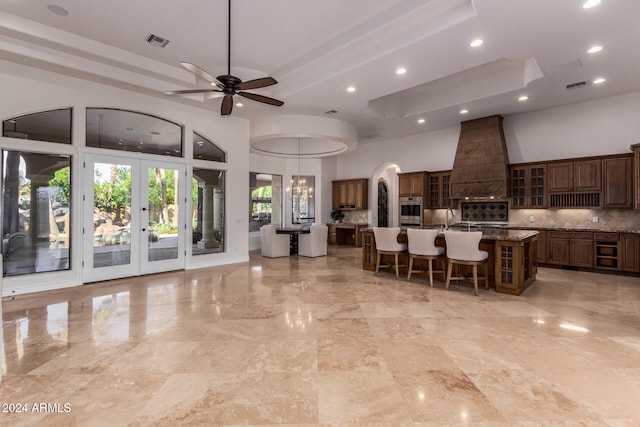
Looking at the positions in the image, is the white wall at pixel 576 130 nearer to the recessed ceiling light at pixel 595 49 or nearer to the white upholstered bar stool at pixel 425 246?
the recessed ceiling light at pixel 595 49

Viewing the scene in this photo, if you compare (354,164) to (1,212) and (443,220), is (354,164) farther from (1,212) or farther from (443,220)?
(1,212)

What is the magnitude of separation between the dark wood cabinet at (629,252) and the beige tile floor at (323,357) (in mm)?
1241

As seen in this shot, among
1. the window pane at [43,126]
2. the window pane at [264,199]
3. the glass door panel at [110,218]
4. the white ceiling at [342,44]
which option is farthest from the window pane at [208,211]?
the window pane at [264,199]

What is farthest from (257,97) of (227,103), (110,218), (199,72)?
(110,218)

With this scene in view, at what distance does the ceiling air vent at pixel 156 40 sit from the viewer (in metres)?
4.57

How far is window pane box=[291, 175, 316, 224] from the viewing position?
432 inches

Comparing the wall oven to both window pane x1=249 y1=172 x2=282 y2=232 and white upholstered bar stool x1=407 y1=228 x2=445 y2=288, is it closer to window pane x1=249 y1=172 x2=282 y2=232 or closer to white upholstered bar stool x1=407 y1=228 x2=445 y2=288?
white upholstered bar stool x1=407 y1=228 x2=445 y2=288

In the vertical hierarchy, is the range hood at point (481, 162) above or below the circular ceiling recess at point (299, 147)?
below

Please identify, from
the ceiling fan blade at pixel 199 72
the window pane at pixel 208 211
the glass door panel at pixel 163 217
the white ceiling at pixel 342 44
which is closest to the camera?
the ceiling fan blade at pixel 199 72

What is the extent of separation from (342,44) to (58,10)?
372 centimetres

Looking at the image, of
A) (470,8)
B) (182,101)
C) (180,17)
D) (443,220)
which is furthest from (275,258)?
(470,8)

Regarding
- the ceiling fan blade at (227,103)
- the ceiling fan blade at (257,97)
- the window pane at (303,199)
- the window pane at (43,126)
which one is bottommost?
the window pane at (303,199)

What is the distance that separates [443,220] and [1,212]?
30.2 feet

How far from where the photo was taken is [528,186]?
23.6 feet
